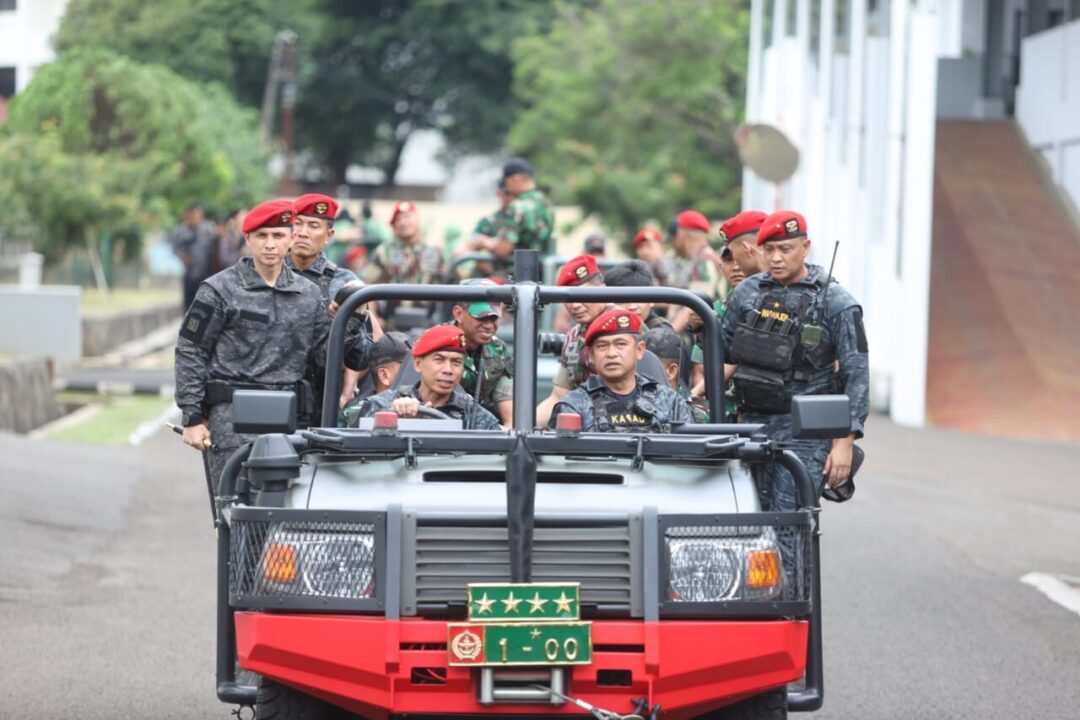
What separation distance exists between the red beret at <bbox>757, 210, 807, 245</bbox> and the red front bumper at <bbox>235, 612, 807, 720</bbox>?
272cm

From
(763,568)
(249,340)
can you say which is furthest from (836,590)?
(763,568)

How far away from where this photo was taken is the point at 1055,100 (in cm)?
3238

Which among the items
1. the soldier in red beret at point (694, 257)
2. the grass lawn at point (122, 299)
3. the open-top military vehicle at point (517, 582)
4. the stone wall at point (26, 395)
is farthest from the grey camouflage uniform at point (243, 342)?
the grass lawn at point (122, 299)

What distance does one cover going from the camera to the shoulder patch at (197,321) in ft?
29.1

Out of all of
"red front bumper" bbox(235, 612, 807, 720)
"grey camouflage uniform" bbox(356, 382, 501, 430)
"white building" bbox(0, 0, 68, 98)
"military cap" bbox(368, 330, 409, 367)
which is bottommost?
"red front bumper" bbox(235, 612, 807, 720)

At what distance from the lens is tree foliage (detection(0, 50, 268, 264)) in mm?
35281

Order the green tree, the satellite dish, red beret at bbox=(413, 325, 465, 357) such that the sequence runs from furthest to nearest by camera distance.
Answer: the green tree → the satellite dish → red beret at bbox=(413, 325, 465, 357)

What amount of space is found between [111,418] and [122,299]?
19151 mm

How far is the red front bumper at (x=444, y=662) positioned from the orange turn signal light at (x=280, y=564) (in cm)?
12

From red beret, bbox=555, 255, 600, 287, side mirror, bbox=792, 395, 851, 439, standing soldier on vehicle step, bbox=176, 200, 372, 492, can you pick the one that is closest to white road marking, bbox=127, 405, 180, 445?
red beret, bbox=555, 255, 600, 287

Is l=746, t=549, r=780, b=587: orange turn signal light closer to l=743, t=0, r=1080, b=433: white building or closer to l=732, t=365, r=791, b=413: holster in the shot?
l=732, t=365, r=791, b=413: holster

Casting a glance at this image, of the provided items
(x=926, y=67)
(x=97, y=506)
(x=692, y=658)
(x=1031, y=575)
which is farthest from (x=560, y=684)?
(x=926, y=67)

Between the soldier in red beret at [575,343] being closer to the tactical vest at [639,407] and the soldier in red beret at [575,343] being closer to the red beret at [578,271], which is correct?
the red beret at [578,271]

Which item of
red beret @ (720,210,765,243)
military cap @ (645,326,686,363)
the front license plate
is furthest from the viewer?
military cap @ (645,326,686,363)
